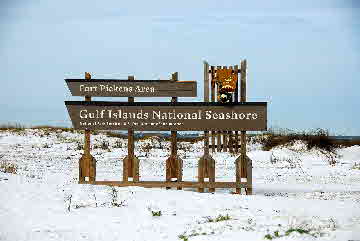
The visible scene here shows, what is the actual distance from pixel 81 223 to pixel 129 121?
3710 mm

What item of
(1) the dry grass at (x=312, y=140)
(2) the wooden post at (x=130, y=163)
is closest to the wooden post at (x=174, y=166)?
(2) the wooden post at (x=130, y=163)

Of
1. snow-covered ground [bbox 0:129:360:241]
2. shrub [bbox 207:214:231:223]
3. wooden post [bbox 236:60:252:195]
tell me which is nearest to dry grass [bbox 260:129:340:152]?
snow-covered ground [bbox 0:129:360:241]

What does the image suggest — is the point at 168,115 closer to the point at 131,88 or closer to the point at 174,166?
the point at 174,166

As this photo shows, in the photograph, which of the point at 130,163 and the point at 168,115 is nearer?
the point at 168,115

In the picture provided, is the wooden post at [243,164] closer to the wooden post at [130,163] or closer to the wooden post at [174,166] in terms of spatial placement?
the wooden post at [174,166]

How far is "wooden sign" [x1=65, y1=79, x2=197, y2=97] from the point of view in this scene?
9.91 meters

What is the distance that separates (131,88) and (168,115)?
140 cm

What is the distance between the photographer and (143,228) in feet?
18.9

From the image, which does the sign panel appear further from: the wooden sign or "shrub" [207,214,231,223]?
"shrub" [207,214,231,223]

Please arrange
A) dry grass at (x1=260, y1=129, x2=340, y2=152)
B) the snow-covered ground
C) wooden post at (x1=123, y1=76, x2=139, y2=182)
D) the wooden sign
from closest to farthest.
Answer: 1. the snow-covered ground
2. wooden post at (x1=123, y1=76, x2=139, y2=182)
3. the wooden sign
4. dry grass at (x1=260, y1=129, x2=340, y2=152)

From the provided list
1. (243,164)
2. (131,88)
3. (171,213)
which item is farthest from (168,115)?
(171,213)

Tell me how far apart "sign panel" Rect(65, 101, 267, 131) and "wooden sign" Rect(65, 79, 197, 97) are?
656mm

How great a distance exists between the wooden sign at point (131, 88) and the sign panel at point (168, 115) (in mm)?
656

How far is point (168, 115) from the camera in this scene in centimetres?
928
